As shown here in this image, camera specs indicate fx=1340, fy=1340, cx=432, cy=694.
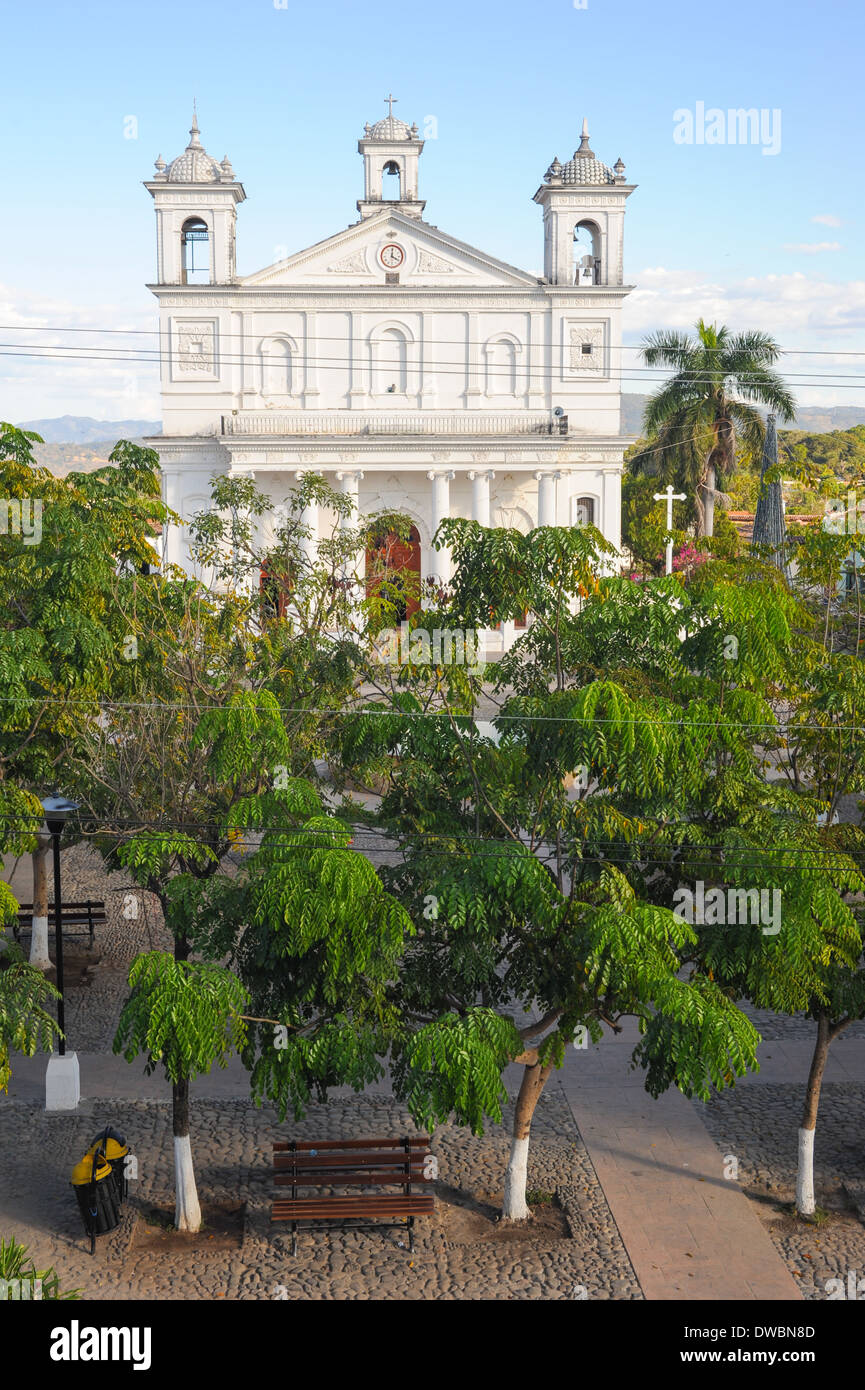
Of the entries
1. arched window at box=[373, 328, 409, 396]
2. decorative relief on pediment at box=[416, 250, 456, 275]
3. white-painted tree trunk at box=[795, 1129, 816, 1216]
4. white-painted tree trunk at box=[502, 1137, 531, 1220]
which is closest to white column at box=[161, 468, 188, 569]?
arched window at box=[373, 328, 409, 396]

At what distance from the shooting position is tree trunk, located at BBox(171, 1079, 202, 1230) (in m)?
12.0

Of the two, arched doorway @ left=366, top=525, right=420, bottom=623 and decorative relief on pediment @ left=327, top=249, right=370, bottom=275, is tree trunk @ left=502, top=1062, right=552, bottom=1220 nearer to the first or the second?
arched doorway @ left=366, top=525, right=420, bottom=623

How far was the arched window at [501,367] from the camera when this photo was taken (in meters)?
44.7

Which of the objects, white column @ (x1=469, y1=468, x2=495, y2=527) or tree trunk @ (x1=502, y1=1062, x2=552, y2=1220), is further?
white column @ (x1=469, y1=468, x2=495, y2=527)

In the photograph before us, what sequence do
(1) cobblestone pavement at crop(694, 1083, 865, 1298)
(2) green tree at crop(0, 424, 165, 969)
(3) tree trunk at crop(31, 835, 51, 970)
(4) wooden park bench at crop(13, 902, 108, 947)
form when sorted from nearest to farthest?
(1) cobblestone pavement at crop(694, 1083, 865, 1298)
(2) green tree at crop(0, 424, 165, 969)
(3) tree trunk at crop(31, 835, 51, 970)
(4) wooden park bench at crop(13, 902, 108, 947)

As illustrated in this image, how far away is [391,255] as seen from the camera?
43.5 meters

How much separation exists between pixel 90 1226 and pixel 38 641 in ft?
17.9

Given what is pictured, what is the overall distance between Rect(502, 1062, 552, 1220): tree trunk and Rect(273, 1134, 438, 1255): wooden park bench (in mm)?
719

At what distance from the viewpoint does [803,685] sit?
12.8 meters

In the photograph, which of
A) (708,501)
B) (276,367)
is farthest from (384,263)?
(708,501)

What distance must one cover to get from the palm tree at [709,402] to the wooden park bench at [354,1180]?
106 ft

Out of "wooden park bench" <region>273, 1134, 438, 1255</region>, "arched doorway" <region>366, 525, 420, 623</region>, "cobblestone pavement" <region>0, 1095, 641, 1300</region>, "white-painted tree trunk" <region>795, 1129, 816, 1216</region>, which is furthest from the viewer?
"arched doorway" <region>366, 525, 420, 623</region>

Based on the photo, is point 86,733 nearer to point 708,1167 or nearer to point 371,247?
point 708,1167

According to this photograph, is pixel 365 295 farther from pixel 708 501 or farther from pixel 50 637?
pixel 50 637
